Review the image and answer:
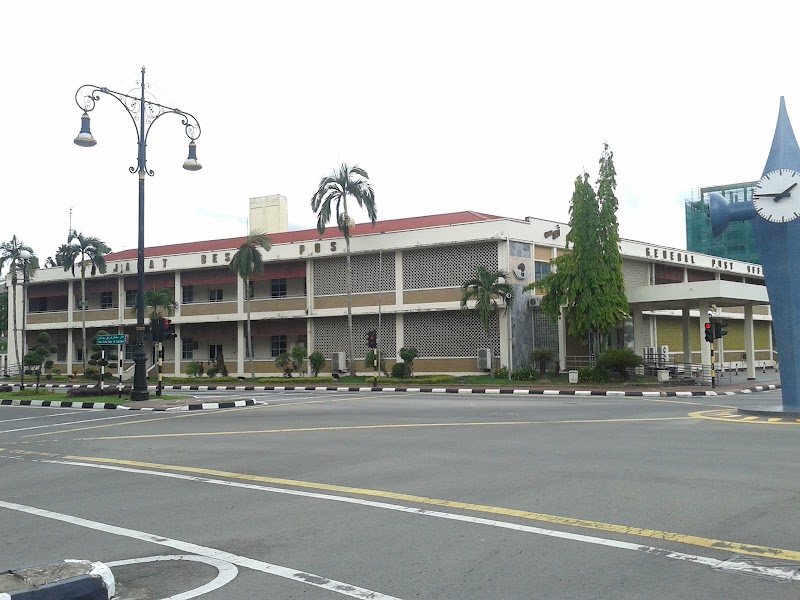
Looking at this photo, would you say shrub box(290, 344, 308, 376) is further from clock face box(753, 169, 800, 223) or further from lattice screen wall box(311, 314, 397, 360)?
clock face box(753, 169, 800, 223)

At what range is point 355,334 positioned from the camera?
46531 mm

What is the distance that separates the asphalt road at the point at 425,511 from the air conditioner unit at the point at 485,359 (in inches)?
942

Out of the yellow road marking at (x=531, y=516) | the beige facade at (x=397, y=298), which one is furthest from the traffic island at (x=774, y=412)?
the beige facade at (x=397, y=298)

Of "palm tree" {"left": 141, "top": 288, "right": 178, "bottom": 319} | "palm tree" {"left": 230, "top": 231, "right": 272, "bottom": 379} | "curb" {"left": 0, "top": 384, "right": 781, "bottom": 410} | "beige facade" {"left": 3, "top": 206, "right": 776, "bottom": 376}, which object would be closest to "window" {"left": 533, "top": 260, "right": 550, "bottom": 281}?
"beige facade" {"left": 3, "top": 206, "right": 776, "bottom": 376}

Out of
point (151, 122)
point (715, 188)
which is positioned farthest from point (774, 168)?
point (715, 188)

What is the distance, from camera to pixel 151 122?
26500 millimetres

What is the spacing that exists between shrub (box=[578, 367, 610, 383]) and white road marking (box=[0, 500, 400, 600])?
29996 mm

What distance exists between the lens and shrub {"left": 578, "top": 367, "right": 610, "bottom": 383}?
1406 inches

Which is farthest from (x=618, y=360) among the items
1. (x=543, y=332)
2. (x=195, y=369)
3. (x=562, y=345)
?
(x=195, y=369)

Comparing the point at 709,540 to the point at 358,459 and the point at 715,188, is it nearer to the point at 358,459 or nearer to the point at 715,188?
the point at 358,459

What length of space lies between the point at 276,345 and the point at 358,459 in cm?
3934

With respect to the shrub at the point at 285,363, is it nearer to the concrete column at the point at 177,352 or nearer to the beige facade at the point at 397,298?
the beige facade at the point at 397,298

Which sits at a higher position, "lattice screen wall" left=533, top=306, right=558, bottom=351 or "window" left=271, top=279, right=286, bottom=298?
"window" left=271, top=279, right=286, bottom=298

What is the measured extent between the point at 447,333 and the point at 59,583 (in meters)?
37.7
